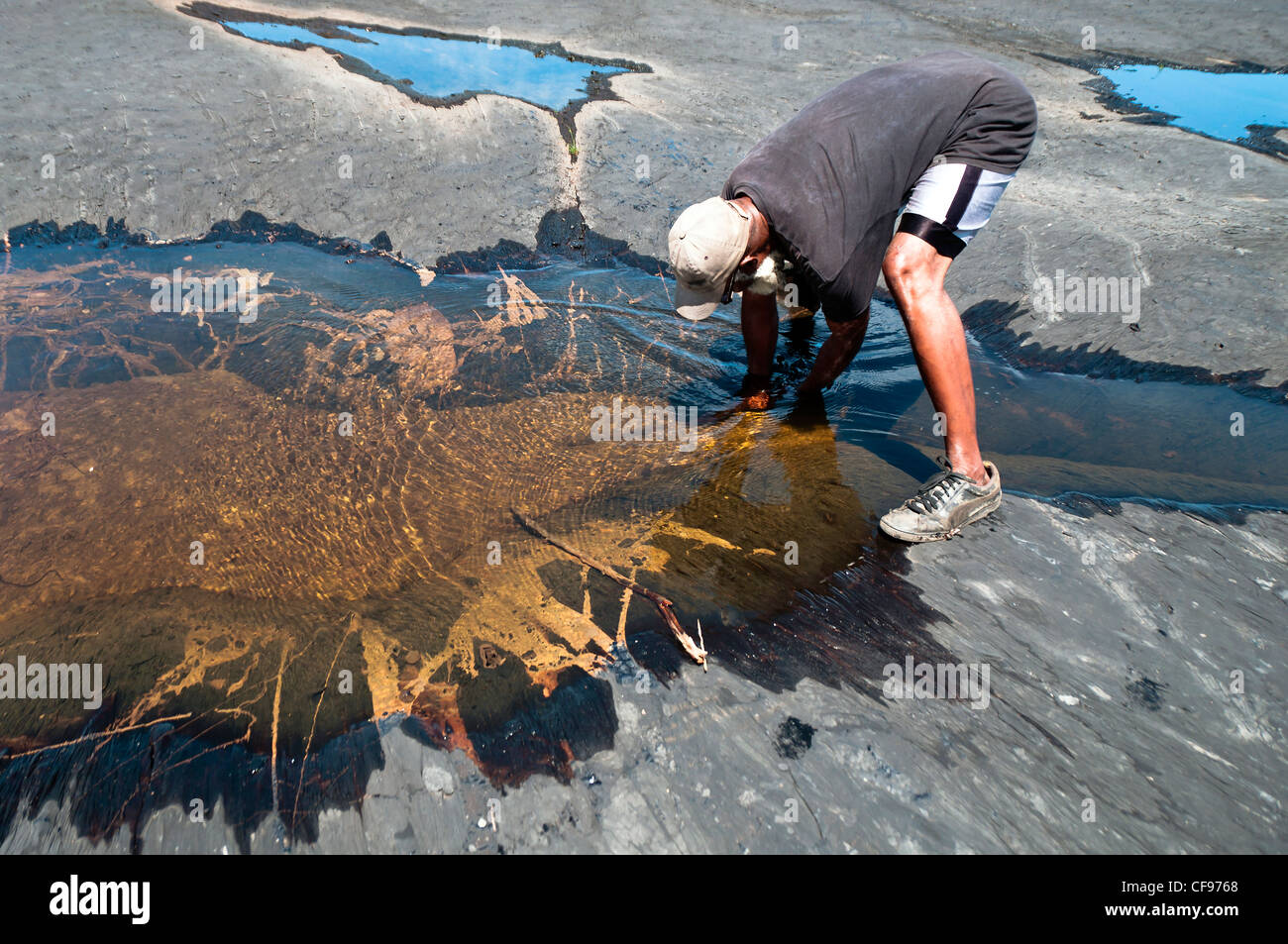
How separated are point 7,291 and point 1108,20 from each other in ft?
27.7

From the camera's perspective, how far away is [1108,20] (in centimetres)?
662

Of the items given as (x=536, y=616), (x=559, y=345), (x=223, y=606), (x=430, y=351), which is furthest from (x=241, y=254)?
(x=536, y=616)

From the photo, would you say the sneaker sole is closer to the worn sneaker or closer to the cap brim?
the worn sneaker

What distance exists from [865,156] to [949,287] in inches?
63.7

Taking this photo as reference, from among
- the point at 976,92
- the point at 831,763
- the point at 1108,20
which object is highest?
the point at 1108,20

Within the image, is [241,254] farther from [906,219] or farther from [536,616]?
[906,219]

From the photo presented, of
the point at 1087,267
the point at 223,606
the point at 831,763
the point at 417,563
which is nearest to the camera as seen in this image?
the point at 831,763

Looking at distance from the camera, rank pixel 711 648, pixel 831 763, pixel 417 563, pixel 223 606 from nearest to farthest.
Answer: pixel 831 763
pixel 711 648
pixel 223 606
pixel 417 563

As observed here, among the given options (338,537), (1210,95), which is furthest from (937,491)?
(1210,95)

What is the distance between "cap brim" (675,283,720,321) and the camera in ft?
6.95

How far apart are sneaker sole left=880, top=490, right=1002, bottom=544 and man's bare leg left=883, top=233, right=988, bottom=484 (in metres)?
0.07

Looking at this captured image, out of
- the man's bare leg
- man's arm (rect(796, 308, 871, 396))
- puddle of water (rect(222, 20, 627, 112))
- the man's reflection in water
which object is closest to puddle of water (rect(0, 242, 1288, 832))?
the man's reflection in water

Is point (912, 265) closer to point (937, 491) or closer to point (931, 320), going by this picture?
point (931, 320)

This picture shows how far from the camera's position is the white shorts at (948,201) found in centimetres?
205
